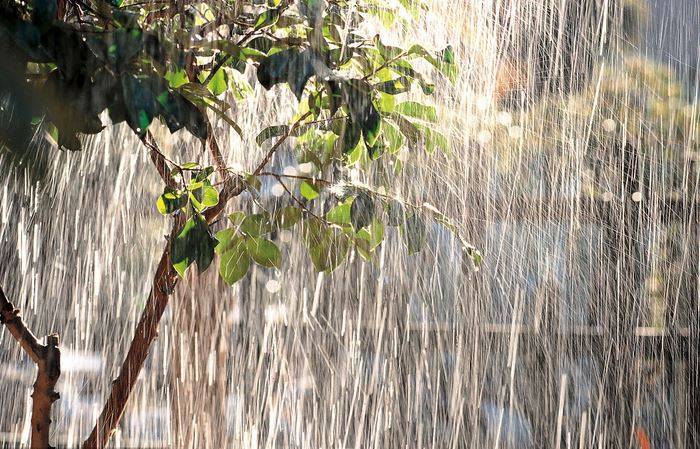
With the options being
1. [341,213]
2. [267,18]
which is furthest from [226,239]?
[267,18]

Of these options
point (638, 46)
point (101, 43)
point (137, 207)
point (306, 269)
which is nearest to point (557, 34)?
point (638, 46)

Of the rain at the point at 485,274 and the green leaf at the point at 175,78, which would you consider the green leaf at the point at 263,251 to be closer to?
the green leaf at the point at 175,78

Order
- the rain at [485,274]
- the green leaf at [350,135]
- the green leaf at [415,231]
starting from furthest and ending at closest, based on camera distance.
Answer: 1. the rain at [485,274]
2. the green leaf at [415,231]
3. the green leaf at [350,135]

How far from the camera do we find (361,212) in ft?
2.73

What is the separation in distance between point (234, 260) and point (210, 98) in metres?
0.18

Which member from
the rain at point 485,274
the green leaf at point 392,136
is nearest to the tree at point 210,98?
the green leaf at point 392,136

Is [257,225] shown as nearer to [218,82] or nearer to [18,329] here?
[218,82]

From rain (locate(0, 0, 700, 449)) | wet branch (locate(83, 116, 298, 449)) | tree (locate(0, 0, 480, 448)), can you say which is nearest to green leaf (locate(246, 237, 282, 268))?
tree (locate(0, 0, 480, 448))

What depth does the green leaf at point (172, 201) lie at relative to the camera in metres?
0.80

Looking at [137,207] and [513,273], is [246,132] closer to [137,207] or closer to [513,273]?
[137,207]

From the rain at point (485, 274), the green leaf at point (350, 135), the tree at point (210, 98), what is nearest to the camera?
the tree at point (210, 98)

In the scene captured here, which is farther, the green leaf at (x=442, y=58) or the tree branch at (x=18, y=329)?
the tree branch at (x=18, y=329)

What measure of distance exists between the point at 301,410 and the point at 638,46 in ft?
5.72

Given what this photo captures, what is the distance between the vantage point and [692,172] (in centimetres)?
246
